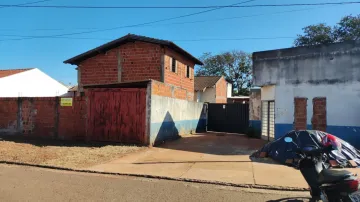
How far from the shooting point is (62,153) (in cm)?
1092

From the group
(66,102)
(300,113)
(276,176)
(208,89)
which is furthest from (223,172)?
(208,89)

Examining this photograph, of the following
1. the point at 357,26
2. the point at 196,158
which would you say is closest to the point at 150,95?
the point at 196,158

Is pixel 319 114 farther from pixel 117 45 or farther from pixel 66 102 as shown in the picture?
pixel 117 45

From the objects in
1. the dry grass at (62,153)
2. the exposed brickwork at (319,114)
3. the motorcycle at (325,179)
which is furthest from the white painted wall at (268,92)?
the motorcycle at (325,179)

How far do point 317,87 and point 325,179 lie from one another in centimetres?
897

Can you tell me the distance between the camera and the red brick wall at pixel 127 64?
17.6 meters

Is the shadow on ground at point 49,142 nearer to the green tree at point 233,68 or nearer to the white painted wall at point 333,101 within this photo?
the white painted wall at point 333,101

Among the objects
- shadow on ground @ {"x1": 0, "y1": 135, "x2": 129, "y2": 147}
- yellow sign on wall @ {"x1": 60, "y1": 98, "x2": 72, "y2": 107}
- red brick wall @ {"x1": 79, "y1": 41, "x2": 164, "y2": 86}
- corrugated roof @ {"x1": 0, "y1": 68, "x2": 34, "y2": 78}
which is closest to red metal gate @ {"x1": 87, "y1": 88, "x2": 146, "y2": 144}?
shadow on ground @ {"x1": 0, "y1": 135, "x2": 129, "y2": 147}

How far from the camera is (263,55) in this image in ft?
47.3

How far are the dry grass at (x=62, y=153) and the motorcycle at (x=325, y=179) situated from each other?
640 cm

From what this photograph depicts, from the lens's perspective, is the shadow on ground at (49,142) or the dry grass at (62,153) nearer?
the dry grass at (62,153)

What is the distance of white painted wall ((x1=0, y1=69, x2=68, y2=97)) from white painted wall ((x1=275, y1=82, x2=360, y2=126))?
25050 mm

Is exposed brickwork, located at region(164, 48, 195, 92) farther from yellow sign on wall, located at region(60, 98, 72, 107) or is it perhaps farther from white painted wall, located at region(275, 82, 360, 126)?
white painted wall, located at region(275, 82, 360, 126)

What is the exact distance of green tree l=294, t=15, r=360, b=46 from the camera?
30378 millimetres
